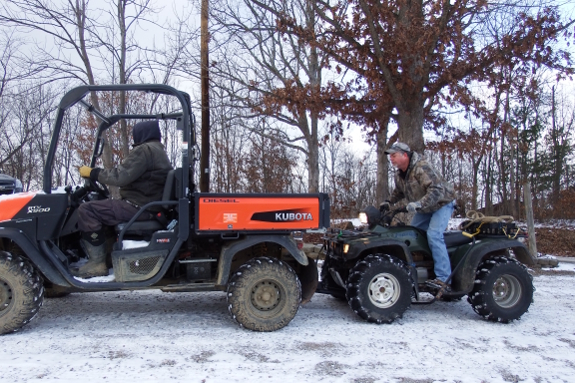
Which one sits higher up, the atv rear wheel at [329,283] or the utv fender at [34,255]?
the utv fender at [34,255]

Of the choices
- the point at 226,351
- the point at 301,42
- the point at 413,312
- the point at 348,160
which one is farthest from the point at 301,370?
the point at 348,160

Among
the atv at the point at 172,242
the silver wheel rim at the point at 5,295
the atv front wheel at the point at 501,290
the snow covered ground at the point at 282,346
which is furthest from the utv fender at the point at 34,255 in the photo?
the atv front wheel at the point at 501,290

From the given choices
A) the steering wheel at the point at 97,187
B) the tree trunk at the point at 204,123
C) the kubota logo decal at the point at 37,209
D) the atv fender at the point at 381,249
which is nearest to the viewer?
the kubota logo decal at the point at 37,209

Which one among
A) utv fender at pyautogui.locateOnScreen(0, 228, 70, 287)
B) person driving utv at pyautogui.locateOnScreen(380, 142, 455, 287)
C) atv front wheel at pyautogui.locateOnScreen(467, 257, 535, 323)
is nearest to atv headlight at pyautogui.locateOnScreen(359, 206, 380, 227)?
person driving utv at pyautogui.locateOnScreen(380, 142, 455, 287)

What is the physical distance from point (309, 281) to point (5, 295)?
9.97ft

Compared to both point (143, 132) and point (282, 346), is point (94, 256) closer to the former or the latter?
point (143, 132)

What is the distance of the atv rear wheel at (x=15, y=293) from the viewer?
4234 millimetres

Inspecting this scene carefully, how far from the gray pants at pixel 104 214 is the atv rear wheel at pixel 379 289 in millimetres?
2296

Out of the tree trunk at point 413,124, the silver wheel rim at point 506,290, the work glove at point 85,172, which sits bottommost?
the silver wheel rim at point 506,290

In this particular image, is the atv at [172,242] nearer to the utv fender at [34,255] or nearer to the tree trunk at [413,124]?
the utv fender at [34,255]

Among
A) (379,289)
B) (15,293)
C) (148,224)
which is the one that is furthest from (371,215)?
(15,293)

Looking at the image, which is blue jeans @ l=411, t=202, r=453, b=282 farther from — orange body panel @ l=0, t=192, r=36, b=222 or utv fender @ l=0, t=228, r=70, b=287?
orange body panel @ l=0, t=192, r=36, b=222

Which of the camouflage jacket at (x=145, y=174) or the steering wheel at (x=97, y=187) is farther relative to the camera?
the steering wheel at (x=97, y=187)

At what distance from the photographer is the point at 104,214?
456 centimetres
